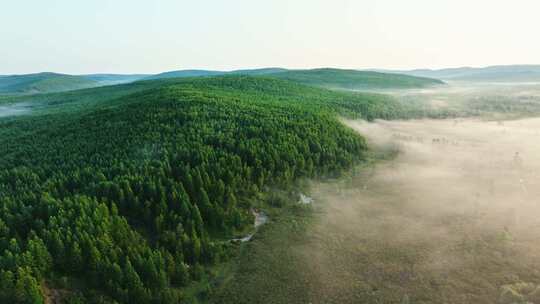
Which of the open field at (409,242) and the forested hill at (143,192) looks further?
the open field at (409,242)

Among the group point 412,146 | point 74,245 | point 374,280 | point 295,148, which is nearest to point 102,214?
point 74,245

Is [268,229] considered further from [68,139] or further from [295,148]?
[68,139]

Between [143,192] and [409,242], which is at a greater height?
[143,192]

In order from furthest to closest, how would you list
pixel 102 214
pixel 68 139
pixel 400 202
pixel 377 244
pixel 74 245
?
pixel 68 139, pixel 400 202, pixel 377 244, pixel 102 214, pixel 74 245

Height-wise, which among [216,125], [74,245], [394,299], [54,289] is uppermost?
[216,125]

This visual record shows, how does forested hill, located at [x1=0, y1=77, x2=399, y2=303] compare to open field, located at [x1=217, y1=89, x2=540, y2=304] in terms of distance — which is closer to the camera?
forested hill, located at [x1=0, y1=77, x2=399, y2=303]

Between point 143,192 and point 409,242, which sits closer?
point 409,242

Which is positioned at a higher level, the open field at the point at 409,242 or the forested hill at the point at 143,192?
the forested hill at the point at 143,192

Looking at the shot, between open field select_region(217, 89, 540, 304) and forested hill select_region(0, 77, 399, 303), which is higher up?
forested hill select_region(0, 77, 399, 303)
